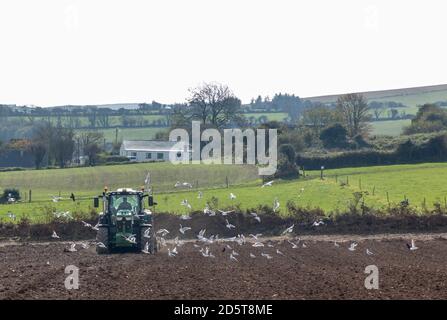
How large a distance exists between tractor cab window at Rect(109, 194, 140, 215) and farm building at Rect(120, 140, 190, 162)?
51.9 meters

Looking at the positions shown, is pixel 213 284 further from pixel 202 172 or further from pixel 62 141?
pixel 62 141

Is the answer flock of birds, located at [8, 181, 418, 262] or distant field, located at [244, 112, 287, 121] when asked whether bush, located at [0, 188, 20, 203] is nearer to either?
flock of birds, located at [8, 181, 418, 262]

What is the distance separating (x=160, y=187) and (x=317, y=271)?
119ft

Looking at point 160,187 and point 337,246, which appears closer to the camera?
point 337,246

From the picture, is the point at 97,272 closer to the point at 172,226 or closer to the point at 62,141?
the point at 172,226

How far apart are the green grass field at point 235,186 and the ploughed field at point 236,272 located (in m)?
10.2

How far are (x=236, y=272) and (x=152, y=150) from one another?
66.7 m

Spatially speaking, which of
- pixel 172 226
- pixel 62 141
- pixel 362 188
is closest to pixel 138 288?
pixel 172 226

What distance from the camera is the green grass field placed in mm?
45750

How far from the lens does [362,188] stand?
168ft

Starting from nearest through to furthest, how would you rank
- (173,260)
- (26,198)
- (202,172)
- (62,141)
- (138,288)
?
(138,288) → (173,260) → (26,198) → (202,172) → (62,141)

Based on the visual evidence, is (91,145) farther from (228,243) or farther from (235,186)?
(228,243)

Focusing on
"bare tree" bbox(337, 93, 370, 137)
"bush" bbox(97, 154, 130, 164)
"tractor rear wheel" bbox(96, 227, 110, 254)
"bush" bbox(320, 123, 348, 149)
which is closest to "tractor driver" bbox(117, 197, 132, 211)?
"tractor rear wheel" bbox(96, 227, 110, 254)
